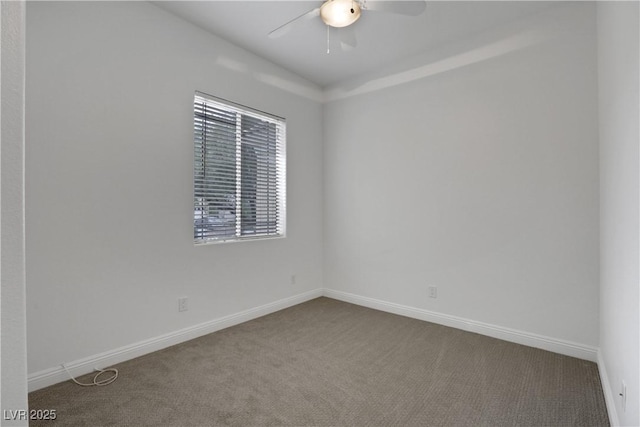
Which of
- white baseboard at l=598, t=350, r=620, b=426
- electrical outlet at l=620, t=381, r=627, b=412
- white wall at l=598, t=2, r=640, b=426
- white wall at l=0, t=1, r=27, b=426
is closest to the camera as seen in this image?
white wall at l=0, t=1, r=27, b=426

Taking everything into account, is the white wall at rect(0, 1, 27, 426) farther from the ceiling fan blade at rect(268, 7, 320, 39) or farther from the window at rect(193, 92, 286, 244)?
the window at rect(193, 92, 286, 244)

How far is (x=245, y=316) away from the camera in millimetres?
3164

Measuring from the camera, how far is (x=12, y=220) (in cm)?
54

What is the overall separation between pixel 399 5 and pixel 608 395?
270 centimetres

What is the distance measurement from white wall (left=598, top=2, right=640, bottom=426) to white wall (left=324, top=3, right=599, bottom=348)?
196mm

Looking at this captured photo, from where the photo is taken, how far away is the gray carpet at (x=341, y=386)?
170 cm

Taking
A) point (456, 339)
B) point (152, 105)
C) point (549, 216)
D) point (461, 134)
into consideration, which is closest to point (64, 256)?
point (152, 105)

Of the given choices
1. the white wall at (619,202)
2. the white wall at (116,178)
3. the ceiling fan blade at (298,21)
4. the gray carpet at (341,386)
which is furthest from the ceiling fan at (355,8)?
the gray carpet at (341,386)

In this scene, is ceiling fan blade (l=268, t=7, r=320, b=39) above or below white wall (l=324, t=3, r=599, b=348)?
above

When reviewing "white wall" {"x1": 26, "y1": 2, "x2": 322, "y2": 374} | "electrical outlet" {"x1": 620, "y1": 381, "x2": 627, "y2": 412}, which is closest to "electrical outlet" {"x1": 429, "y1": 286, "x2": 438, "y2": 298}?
"electrical outlet" {"x1": 620, "y1": 381, "x2": 627, "y2": 412}

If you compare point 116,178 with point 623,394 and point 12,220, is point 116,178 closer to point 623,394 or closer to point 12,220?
point 12,220

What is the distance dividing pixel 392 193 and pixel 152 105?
2.54 m

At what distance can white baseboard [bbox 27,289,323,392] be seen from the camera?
6.49 feet

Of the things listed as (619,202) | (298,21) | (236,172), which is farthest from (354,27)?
(619,202)
